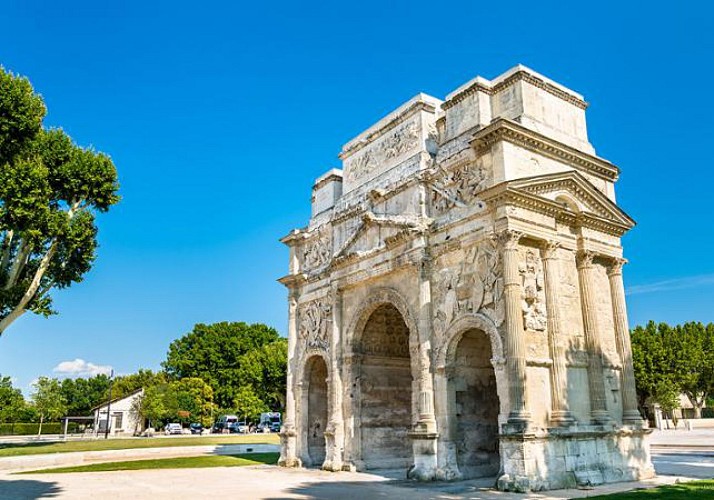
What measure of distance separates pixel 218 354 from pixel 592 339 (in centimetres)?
4680

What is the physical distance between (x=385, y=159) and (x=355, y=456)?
400 inches

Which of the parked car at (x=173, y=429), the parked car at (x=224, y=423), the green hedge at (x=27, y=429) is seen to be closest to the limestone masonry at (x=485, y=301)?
the parked car at (x=224, y=423)

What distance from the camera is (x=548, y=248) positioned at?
50.9 ft

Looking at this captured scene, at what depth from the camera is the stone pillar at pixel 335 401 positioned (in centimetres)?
1953

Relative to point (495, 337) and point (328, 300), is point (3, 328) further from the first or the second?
point (495, 337)

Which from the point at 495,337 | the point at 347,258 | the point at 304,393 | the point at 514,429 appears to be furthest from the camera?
the point at 304,393

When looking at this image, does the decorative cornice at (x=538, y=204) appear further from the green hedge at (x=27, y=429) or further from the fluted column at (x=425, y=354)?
the green hedge at (x=27, y=429)

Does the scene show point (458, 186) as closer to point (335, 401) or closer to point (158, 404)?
point (335, 401)

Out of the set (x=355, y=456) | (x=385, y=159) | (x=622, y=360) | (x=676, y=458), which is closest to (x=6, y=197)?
(x=385, y=159)

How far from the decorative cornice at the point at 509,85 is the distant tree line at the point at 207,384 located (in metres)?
38.5

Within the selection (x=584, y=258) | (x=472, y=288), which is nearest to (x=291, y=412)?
(x=472, y=288)

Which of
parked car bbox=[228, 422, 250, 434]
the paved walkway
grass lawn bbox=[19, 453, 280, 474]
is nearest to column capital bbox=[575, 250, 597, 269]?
the paved walkway

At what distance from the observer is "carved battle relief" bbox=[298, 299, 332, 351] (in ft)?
71.8

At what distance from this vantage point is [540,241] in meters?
15.4
